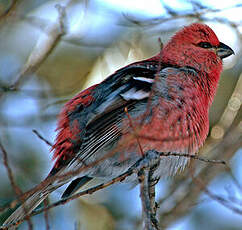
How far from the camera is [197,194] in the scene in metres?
5.43

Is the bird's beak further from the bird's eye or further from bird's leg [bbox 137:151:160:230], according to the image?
bird's leg [bbox 137:151:160:230]

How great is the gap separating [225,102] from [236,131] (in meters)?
1.41

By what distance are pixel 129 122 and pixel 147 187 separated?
2.98 feet

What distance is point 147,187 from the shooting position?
2803 millimetres

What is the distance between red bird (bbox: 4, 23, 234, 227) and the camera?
3.71 meters

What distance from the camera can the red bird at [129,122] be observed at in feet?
12.2

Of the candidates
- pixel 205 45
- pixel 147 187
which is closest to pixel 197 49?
pixel 205 45

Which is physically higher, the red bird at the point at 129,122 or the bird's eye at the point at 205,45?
the bird's eye at the point at 205,45

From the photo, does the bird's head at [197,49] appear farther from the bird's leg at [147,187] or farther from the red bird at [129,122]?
the bird's leg at [147,187]

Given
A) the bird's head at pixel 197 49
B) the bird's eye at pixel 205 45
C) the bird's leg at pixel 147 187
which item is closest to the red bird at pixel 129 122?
the bird's head at pixel 197 49

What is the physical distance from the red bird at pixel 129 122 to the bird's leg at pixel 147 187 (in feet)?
1.12

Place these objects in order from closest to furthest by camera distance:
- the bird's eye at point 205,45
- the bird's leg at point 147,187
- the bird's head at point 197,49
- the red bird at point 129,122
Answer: the bird's leg at point 147,187 → the red bird at point 129,122 → the bird's head at point 197,49 → the bird's eye at point 205,45

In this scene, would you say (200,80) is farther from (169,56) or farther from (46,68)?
(46,68)

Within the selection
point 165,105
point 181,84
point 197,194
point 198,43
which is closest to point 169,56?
point 198,43
